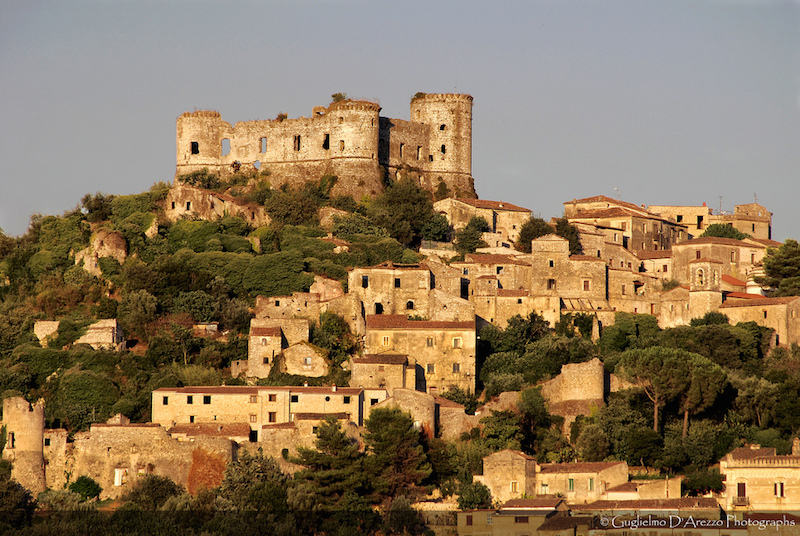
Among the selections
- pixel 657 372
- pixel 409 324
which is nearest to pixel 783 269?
pixel 657 372

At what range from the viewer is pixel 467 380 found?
176 ft

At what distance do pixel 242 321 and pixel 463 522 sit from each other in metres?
16.7

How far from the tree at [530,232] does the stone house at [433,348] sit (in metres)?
15.6

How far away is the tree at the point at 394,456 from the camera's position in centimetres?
4672

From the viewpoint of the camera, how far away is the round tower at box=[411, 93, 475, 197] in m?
79.2

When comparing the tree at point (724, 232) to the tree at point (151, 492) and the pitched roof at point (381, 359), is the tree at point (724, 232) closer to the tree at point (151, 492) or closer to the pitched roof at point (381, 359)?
the pitched roof at point (381, 359)

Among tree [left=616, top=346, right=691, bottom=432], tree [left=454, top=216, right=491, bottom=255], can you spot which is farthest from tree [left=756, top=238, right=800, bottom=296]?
tree [left=454, top=216, right=491, bottom=255]

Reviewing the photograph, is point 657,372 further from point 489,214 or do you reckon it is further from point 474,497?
point 489,214

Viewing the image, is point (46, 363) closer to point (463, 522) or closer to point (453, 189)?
point (463, 522)

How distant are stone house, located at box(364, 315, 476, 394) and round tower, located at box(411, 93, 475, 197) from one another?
25.9 meters

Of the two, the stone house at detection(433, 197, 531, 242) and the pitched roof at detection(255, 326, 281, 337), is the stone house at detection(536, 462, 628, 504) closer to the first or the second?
the pitched roof at detection(255, 326, 281, 337)

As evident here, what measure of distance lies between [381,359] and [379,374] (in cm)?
68

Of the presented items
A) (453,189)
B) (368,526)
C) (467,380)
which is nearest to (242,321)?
(467,380)

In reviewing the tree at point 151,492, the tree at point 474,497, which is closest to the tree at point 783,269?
the tree at point 474,497
